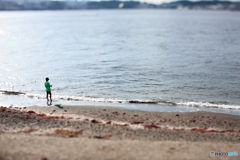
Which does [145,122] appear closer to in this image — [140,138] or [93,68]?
[140,138]

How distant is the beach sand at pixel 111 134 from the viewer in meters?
12.5

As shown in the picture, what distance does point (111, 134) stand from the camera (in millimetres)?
15023

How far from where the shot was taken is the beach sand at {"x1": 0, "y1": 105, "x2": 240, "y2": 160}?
12.5 meters

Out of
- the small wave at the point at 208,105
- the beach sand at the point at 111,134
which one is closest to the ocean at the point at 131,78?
the small wave at the point at 208,105

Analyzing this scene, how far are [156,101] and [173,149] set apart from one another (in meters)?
11.2

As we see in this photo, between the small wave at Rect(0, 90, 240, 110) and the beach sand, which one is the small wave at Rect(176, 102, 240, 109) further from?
the beach sand

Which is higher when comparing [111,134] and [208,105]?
[111,134]

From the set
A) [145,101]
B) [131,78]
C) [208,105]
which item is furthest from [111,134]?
[131,78]

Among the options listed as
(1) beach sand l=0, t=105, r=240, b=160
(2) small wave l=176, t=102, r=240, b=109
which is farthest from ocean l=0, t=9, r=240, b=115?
(1) beach sand l=0, t=105, r=240, b=160

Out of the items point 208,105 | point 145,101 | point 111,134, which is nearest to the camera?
point 111,134

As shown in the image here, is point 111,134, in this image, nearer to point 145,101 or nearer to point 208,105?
point 145,101

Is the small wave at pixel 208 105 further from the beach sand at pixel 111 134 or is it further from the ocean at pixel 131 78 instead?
the beach sand at pixel 111 134

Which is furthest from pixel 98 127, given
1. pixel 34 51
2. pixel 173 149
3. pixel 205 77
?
pixel 34 51

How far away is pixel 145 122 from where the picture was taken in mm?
18125
